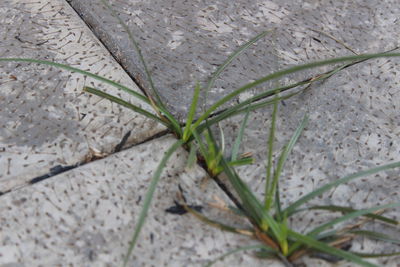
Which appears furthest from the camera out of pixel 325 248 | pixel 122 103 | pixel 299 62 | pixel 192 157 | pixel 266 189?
pixel 299 62

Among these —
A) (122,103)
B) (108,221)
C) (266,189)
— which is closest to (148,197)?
(108,221)

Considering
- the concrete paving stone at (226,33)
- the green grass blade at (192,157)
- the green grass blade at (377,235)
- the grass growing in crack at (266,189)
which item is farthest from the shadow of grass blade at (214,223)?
the concrete paving stone at (226,33)

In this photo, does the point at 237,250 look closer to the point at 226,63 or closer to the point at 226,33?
the point at 226,63

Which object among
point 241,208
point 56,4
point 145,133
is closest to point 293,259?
point 241,208

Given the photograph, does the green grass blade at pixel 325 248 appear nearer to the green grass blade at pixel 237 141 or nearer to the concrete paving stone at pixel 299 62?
the concrete paving stone at pixel 299 62

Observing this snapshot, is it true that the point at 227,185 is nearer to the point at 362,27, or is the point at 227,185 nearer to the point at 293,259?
the point at 293,259

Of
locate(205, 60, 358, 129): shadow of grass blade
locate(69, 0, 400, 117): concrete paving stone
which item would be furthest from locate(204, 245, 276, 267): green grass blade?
locate(69, 0, 400, 117): concrete paving stone

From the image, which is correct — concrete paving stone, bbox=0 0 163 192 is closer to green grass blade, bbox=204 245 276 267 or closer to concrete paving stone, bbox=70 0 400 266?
concrete paving stone, bbox=70 0 400 266
